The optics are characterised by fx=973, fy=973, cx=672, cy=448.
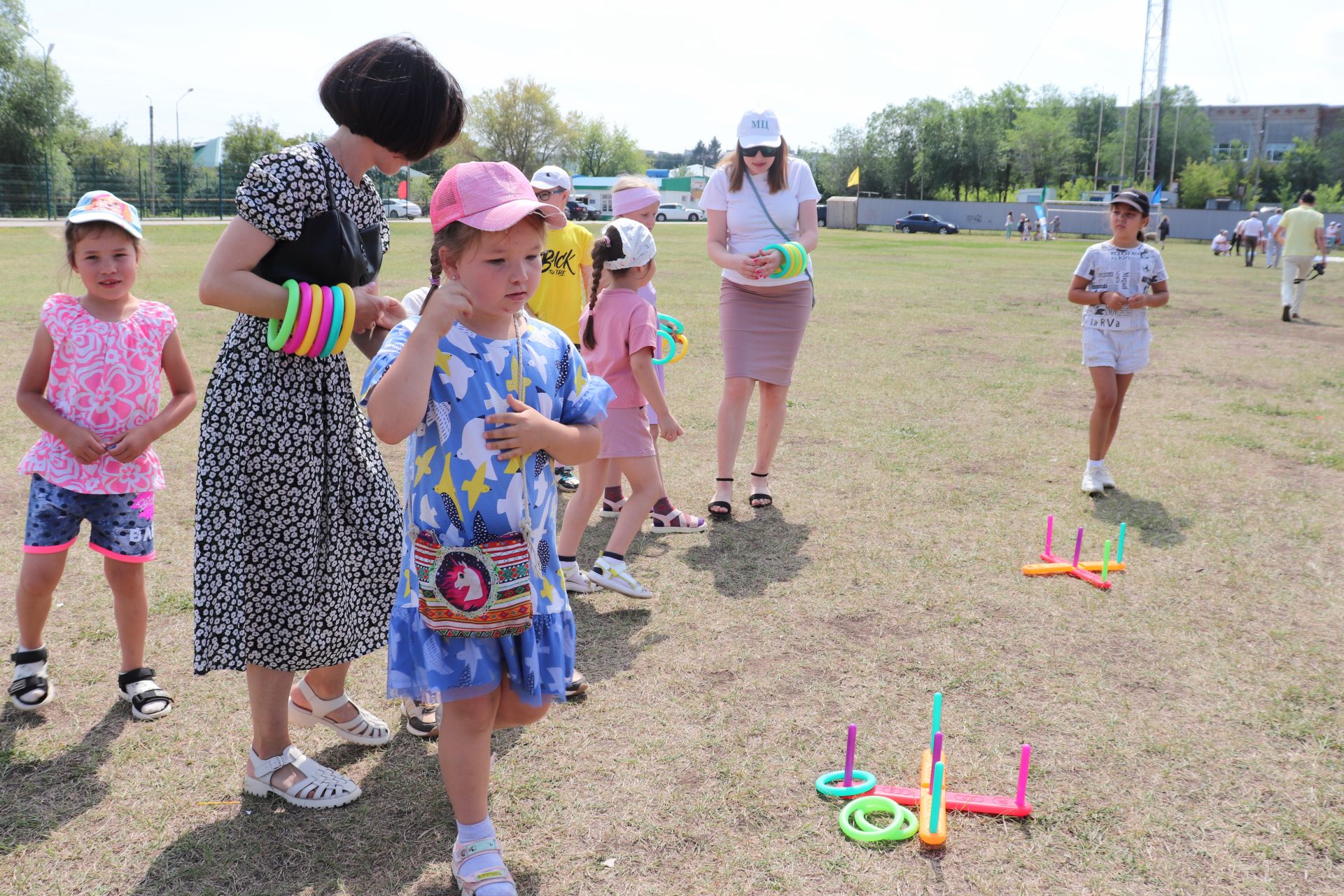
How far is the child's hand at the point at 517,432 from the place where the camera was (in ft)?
7.75

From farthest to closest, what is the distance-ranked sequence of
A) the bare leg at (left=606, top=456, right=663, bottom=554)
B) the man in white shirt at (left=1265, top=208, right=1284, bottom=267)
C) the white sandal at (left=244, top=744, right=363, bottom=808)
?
the man in white shirt at (left=1265, top=208, right=1284, bottom=267) < the bare leg at (left=606, top=456, right=663, bottom=554) < the white sandal at (left=244, top=744, right=363, bottom=808)

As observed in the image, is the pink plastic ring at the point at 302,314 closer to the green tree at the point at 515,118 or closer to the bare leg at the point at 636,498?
the bare leg at the point at 636,498

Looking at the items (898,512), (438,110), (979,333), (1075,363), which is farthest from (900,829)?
(979,333)

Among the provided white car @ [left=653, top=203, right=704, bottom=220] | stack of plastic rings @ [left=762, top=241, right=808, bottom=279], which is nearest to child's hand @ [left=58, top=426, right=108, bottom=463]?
stack of plastic rings @ [left=762, top=241, right=808, bottom=279]

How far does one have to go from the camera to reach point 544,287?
555 cm

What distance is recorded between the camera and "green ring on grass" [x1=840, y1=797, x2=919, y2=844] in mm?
2875

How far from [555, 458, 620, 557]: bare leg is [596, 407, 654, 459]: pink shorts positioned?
121 mm

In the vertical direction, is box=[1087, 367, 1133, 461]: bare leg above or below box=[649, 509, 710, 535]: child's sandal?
above

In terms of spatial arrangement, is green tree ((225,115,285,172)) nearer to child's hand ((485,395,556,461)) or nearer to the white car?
the white car

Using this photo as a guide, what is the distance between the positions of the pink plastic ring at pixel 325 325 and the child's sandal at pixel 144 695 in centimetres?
181

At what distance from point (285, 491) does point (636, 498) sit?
221 cm

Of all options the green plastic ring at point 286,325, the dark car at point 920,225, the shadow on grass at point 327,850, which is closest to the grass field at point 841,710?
the shadow on grass at point 327,850

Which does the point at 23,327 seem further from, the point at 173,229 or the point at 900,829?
the point at 173,229

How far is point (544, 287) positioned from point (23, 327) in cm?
933
